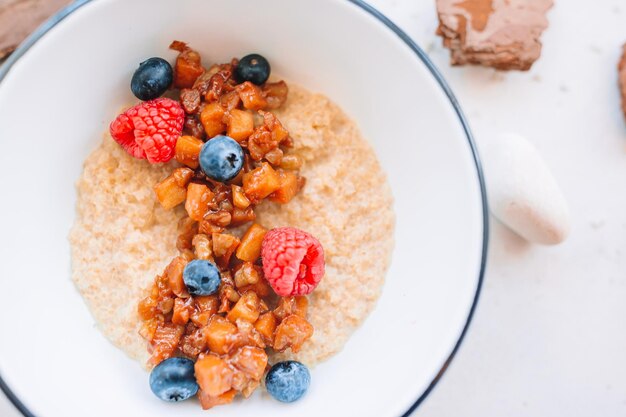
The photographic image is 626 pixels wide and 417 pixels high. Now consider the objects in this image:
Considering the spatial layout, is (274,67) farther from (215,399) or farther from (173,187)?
(215,399)

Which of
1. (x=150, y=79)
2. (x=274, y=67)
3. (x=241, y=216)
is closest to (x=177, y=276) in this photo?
(x=241, y=216)

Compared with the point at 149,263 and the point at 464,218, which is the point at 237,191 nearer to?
the point at 149,263

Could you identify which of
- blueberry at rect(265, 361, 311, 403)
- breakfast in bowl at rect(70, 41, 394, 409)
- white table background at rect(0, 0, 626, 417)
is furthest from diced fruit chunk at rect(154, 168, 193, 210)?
white table background at rect(0, 0, 626, 417)

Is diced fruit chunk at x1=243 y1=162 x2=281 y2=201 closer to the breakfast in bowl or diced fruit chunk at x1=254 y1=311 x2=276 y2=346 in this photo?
the breakfast in bowl

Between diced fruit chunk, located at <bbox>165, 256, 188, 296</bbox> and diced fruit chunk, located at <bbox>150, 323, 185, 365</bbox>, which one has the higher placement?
diced fruit chunk, located at <bbox>165, 256, 188, 296</bbox>

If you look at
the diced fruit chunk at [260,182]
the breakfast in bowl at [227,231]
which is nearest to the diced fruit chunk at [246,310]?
the breakfast in bowl at [227,231]

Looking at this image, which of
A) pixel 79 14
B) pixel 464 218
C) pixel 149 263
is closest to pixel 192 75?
pixel 79 14

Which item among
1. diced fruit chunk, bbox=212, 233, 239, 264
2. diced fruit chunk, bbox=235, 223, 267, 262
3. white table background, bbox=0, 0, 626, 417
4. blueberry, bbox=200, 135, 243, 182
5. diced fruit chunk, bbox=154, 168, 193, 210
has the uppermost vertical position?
blueberry, bbox=200, 135, 243, 182
